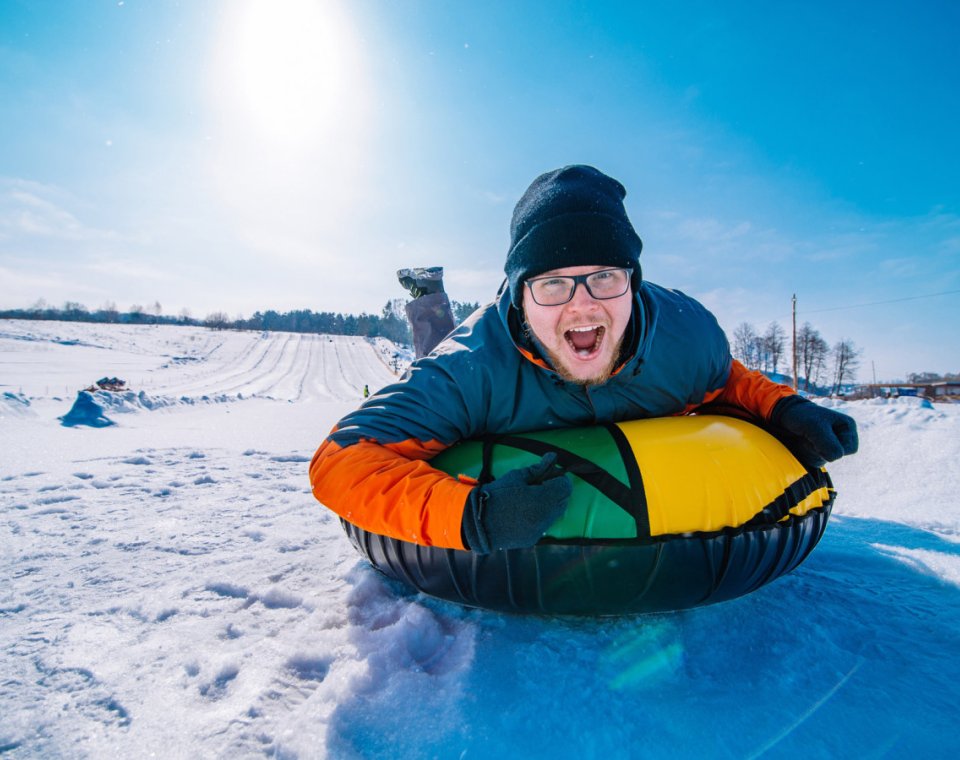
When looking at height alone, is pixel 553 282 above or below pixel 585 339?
above

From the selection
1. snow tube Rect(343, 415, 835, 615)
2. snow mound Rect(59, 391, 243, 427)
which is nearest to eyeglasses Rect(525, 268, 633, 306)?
snow tube Rect(343, 415, 835, 615)

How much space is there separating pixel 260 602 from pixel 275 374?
34.4 m

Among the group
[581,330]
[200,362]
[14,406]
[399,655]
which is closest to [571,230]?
[581,330]

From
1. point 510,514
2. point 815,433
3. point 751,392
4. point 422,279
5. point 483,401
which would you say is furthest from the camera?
point 422,279

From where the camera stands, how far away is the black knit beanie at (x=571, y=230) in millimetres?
1745

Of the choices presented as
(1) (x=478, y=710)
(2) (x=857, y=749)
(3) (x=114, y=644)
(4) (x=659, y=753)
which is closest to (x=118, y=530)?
(3) (x=114, y=644)

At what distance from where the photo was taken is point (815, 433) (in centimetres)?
170

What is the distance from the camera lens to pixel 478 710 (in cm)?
113

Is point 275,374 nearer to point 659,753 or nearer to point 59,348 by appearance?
point 59,348

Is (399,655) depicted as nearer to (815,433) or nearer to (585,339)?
(585,339)

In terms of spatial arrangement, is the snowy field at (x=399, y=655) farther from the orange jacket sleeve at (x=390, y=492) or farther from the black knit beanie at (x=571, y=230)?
the black knit beanie at (x=571, y=230)

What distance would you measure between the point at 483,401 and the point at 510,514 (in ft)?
2.05

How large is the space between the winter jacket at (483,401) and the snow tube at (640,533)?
0.67ft

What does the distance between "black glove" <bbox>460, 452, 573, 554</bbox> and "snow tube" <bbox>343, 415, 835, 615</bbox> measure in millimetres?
106
